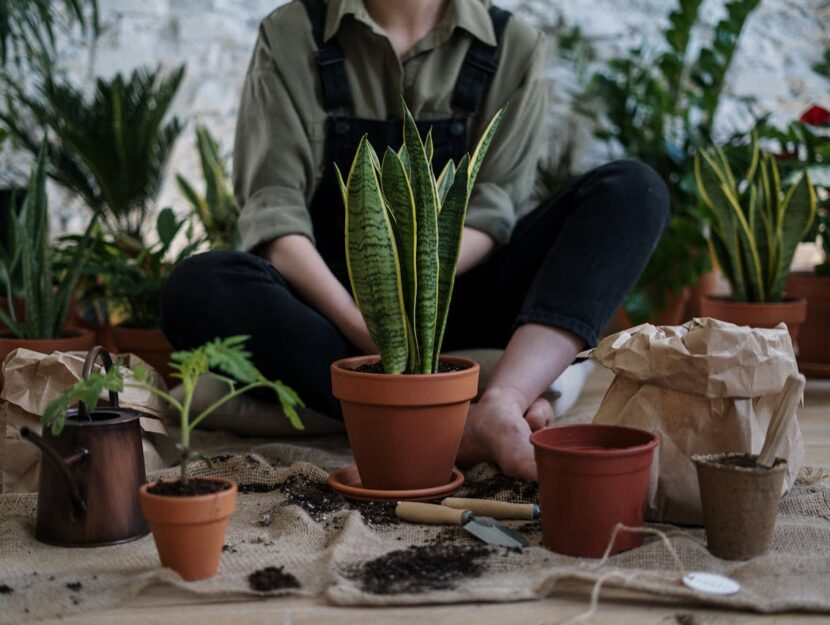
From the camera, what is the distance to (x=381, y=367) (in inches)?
56.7

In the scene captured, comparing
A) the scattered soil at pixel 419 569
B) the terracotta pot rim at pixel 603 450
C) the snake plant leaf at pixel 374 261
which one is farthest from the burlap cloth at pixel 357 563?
the snake plant leaf at pixel 374 261

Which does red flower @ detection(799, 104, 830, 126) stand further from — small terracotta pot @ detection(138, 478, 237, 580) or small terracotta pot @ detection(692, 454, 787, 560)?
small terracotta pot @ detection(138, 478, 237, 580)

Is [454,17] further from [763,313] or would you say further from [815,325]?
[815,325]

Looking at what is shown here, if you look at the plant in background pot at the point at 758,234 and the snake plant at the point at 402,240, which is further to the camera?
the plant in background pot at the point at 758,234

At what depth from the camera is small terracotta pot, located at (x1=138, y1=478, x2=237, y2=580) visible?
1.07 metres

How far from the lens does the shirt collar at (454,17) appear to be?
5.93 feet

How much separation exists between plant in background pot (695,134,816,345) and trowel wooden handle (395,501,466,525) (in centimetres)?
125

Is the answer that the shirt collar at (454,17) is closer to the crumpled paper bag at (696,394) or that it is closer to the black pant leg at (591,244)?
the black pant leg at (591,244)

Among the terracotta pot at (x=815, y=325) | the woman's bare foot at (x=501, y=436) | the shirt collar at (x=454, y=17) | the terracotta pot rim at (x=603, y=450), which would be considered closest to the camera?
the terracotta pot rim at (x=603, y=450)

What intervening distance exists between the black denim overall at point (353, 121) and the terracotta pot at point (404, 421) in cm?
56

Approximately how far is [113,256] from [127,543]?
1.31m

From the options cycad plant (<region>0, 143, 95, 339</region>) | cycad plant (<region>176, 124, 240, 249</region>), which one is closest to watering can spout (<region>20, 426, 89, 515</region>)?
cycad plant (<region>0, 143, 95, 339</region>)

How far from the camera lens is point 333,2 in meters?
1.86

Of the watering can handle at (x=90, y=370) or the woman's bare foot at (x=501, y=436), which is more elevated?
the watering can handle at (x=90, y=370)
